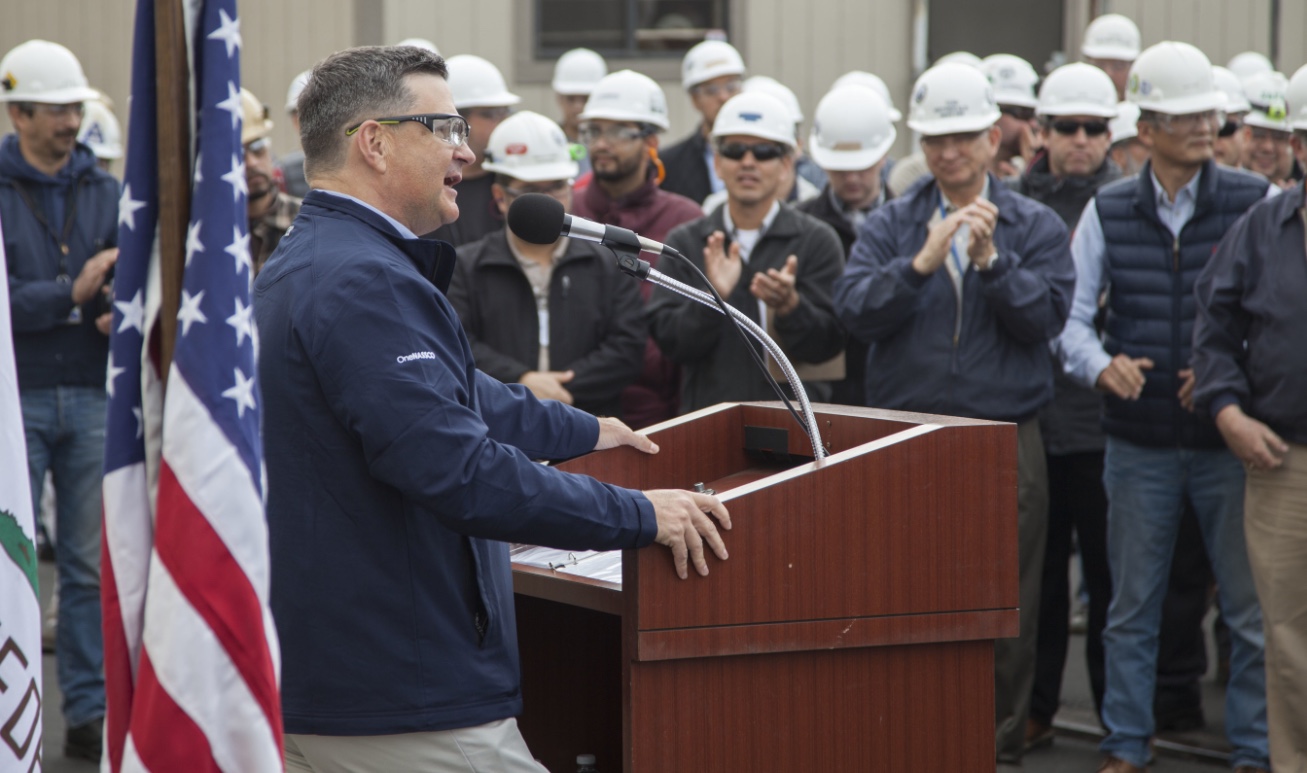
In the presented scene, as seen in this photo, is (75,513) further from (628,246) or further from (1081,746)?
(1081,746)

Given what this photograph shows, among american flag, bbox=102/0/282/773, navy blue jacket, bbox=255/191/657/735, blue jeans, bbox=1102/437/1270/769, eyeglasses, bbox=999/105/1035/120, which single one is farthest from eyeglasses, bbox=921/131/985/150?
american flag, bbox=102/0/282/773

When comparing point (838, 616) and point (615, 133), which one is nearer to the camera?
point (838, 616)

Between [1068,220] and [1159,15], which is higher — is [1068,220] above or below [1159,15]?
below

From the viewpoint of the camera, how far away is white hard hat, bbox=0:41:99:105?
5816 mm

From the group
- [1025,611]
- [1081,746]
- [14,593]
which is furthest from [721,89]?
[14,593]

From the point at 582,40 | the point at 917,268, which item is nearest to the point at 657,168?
the point at 917,268

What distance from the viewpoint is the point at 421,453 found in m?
2.38

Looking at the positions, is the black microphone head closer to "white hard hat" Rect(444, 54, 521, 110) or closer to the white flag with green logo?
the white flag with green logo

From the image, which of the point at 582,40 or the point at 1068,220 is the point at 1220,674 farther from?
the point at 582,40

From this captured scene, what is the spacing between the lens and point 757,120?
5812mm

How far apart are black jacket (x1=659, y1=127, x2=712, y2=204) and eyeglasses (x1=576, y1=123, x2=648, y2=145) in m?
1.22

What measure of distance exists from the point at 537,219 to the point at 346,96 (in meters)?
0.45

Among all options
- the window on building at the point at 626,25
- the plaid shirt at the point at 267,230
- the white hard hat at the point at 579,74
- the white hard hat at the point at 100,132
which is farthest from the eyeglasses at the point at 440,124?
the window on building at the point at 626,25

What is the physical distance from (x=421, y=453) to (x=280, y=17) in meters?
10.8
